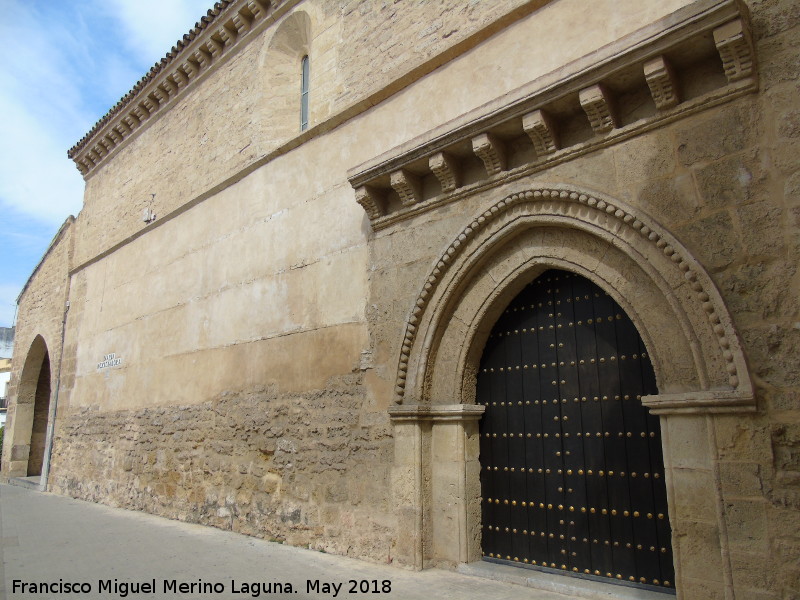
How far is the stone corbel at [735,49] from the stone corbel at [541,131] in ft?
3.54

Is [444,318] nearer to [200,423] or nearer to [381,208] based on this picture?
[381,208]

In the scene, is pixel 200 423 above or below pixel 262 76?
below

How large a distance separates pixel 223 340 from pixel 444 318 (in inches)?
133

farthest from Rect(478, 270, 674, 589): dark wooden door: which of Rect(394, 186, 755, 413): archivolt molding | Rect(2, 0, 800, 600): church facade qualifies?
Rect(394, 186, 755, 413): archivolt molding

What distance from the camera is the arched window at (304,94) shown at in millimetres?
7059

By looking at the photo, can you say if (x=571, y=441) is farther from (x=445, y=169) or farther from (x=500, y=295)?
(x=445, y=169)

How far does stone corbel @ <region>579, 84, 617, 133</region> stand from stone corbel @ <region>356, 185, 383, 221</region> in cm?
198

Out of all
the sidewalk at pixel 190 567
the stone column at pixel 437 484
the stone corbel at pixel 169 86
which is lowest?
the sidewalk at pixel 190 567

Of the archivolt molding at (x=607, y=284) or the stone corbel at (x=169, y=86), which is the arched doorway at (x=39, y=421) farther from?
the archivolt molding at (x=607, y=284)

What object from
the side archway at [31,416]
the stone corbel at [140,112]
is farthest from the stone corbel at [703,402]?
the side archway at [31,416]

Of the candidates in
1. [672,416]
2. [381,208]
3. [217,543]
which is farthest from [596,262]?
[217,543]

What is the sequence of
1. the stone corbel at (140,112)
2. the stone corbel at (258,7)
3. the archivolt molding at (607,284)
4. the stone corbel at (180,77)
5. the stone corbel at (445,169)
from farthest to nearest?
the stone corbel at (140,112) < the stone corbel at (180,77) < the stone corbel at (258,7) < the stone corbel at (445,169) < the archivolt molding at (607,284)

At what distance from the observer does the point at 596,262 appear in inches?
148

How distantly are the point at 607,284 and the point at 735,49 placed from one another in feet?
4.86
